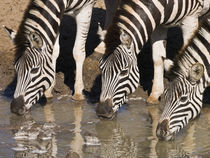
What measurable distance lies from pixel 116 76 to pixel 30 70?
157 cm

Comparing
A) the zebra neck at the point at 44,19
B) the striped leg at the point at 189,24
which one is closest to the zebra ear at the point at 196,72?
the striped leg at the point at 189,24

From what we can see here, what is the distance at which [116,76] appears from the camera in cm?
1115

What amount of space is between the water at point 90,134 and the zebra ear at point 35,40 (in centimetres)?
134

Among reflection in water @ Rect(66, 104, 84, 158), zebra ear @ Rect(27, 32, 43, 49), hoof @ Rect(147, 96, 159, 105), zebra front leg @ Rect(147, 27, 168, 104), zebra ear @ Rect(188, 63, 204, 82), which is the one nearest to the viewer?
zebra ear @ Rect(188, 63, 204, 82)

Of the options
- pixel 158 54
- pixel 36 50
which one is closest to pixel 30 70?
pixel 36 50

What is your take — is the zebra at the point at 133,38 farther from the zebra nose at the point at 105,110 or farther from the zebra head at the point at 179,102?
the zebra head at the point at 179,102

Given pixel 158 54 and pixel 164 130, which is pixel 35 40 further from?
pixel 164 130

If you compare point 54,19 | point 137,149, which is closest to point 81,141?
point 137,149

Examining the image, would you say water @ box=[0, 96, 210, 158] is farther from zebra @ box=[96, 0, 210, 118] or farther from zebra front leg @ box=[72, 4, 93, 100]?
zebra front leg @ box=[72, 4, 93, 100]

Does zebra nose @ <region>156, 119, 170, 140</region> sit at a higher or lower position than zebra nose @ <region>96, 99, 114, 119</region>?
lower

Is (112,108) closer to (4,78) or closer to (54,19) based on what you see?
(54,19)

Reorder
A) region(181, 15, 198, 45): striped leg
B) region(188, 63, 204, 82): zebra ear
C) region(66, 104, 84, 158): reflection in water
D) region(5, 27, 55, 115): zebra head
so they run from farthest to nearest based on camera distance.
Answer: region(181, 15, 198, 45): striped leg, region(5, 27, 55, 115): zebra head, region(66, 104, 84, 158): reflection in water, region(188, 63, 204, 82): zebra ear

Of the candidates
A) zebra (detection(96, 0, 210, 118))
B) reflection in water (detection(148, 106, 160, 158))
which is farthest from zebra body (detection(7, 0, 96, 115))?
reflection in water (detection(148, 106, 160, 158))

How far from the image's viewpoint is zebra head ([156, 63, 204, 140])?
31.9ft
